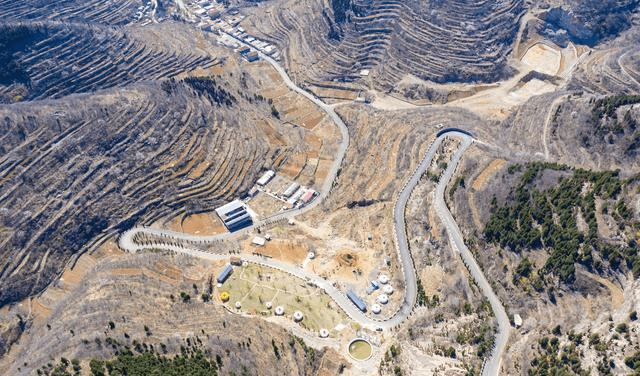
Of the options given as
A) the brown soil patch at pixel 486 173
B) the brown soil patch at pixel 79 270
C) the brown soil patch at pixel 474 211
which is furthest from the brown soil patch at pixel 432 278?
the brown soil patch at pixel 79 270

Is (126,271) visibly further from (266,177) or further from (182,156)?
(266,177)

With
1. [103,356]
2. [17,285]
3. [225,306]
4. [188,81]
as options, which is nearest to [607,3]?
[188,81]

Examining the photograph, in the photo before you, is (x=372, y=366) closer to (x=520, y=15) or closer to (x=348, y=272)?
(x=348, y=272)

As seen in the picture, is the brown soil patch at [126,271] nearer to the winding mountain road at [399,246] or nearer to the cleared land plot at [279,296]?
the winding mountain road at [399,246]

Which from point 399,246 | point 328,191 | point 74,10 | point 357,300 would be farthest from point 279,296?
point 74,10

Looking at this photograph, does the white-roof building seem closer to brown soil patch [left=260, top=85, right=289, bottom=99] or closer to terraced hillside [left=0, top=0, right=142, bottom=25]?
brown soil patch [left=260, top=85, right=289, bottom=99]

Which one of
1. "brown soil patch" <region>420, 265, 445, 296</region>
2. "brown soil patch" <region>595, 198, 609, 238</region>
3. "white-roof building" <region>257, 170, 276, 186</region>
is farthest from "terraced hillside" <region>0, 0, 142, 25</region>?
"brown soil patch" <region>595, 198, 609, 238</region>
